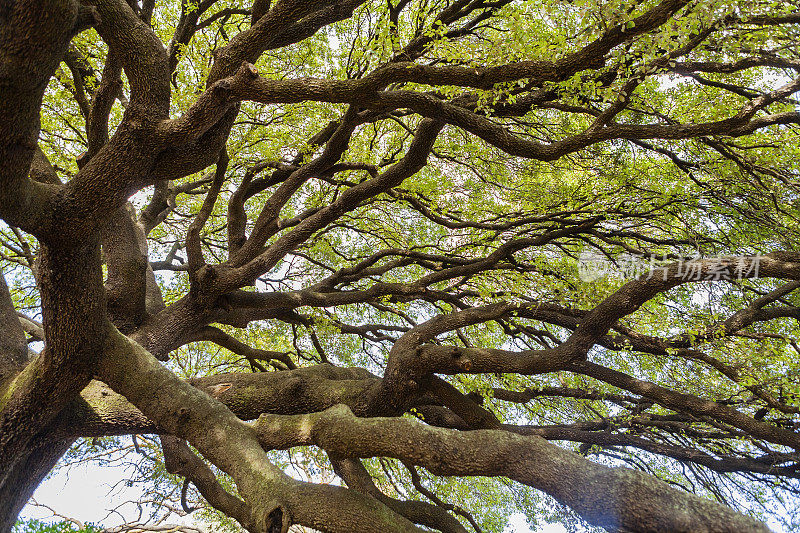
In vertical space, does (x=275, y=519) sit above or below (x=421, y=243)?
below

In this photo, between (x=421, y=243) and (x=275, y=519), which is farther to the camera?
(x=421, y=243)

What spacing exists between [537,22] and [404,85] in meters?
2.01

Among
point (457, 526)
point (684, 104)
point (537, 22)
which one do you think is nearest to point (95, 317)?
point (457, 526)

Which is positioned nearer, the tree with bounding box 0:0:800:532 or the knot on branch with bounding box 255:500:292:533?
the knot on branch with bounding box 255:500:292:533

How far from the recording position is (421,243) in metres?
9.70

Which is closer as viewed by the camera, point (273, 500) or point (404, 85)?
point (273, 500)

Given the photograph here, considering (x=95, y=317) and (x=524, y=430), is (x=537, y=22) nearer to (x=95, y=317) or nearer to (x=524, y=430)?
(x=524, y=430)

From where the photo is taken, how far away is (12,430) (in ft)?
15.2

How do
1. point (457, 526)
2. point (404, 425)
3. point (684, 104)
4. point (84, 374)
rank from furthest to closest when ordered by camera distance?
point (684, 104), point (457, 526), point (84, 374), point (404, 425)

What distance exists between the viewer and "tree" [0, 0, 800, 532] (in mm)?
3553

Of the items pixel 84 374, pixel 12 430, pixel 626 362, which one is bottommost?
pixel 12 430

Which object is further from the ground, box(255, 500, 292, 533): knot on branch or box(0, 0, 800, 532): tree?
box(0, 0, 800, 532): tree

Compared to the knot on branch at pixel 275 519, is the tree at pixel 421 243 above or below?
above

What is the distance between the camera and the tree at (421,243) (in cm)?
355
